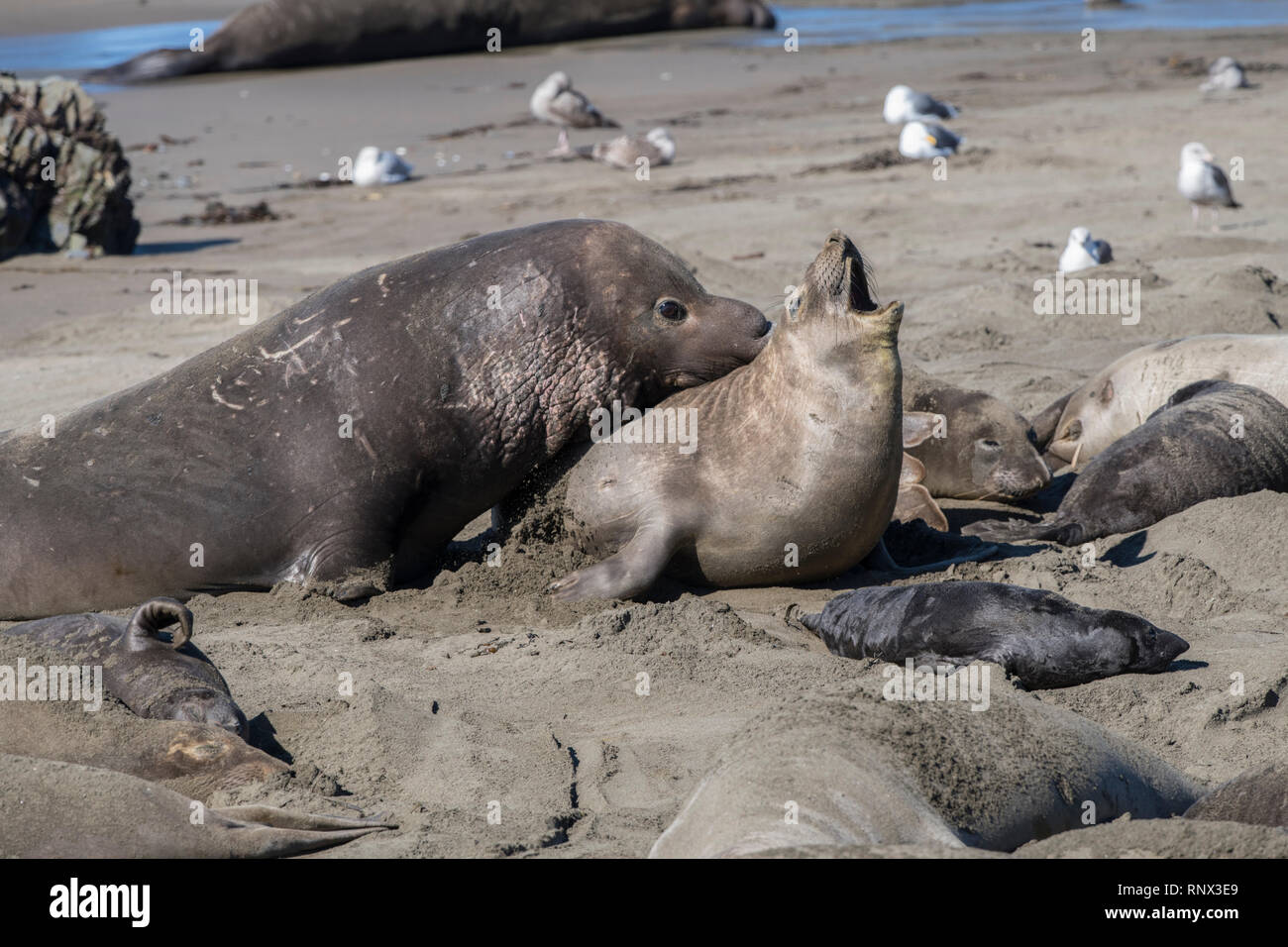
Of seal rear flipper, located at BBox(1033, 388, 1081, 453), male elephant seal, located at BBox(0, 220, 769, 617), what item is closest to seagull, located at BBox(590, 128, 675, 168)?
seal rear flipper, located at BBox(1033, 388, 1081, 453)

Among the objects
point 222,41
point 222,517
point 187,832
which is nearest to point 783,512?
point 222,517

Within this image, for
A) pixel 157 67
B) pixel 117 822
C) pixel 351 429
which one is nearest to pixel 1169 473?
pixel 351 429

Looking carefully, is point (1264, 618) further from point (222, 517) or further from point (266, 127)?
point (266, 127)

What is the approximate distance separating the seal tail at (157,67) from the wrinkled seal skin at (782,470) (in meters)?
16.3

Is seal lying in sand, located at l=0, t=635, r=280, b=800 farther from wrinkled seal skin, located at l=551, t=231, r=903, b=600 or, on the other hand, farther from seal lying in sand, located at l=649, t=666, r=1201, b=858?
wrinkled seal skin, located at l=551, t=231, r=903, b=600

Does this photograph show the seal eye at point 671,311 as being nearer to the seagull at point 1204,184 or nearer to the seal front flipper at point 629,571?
the seal front flipper at point 629,571

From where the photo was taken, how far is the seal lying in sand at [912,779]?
260 cm

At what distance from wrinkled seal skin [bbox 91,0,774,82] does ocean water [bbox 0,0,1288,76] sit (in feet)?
5.54

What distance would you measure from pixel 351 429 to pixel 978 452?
2.64 meters

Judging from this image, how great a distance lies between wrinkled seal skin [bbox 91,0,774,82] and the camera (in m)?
20.0

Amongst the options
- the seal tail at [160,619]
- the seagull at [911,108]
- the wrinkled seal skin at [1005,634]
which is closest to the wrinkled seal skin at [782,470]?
the wrinkled seal skin at [1005,634]

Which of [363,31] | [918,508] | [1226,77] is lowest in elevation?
[918,508]

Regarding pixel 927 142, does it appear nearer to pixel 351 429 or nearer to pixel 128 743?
pixel 351 429

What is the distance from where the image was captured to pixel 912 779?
281 centimetres
